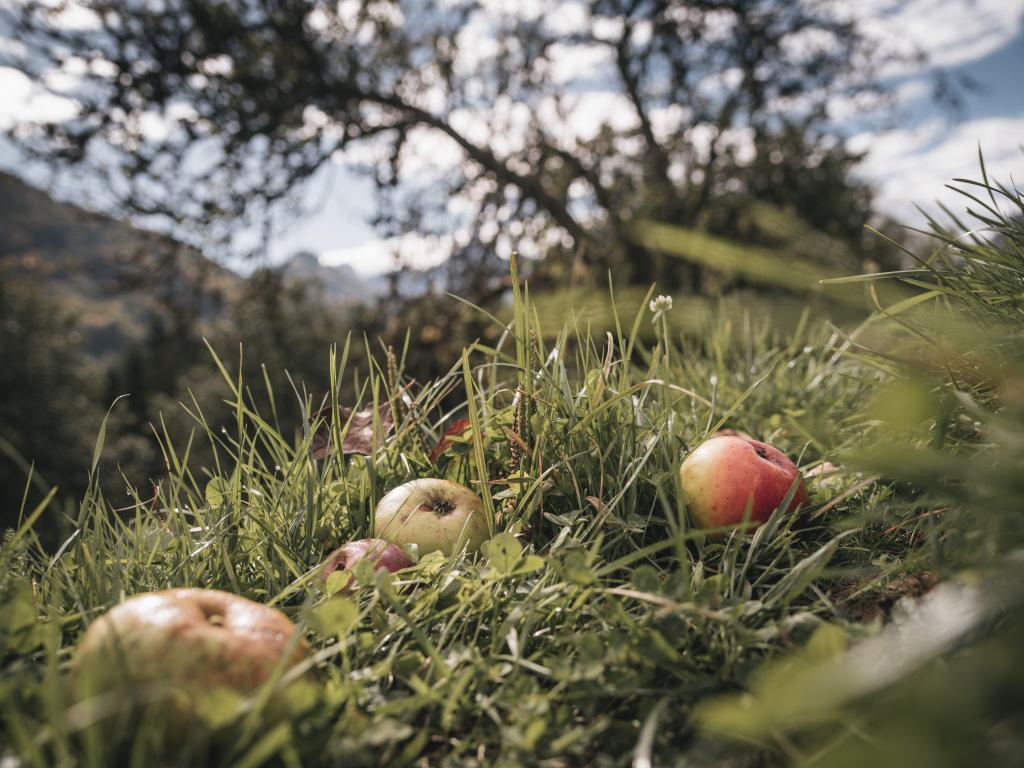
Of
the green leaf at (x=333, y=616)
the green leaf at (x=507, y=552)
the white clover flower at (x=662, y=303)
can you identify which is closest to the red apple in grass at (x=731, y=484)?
the white clover flower at (x=662, y=303)

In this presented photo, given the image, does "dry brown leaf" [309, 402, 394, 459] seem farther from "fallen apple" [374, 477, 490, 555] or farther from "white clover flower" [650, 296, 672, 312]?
"white clover flower" [650, 296, 672, 312]

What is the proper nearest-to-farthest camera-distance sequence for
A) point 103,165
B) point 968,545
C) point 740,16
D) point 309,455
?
point 968,545 → point 309,455 → point 103,165 → point 740,16

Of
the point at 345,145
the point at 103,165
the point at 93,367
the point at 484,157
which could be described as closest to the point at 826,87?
the point at 484,157

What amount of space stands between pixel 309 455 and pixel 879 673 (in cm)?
Result: 131

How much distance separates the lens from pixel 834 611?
104cm

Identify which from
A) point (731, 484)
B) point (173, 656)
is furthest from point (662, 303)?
point (173, 656)

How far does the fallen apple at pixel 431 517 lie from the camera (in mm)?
1412

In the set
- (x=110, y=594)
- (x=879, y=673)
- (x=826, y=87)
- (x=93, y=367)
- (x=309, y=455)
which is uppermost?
(x=826, y=87)

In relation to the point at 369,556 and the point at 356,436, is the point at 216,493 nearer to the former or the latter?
the point at 356,436

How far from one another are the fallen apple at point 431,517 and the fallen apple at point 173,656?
19.5 inches

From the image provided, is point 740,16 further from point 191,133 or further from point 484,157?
point 191,133

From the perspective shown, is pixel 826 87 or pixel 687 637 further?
pixel 826 87

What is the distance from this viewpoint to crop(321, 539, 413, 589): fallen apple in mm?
1274

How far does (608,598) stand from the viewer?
106 centimetres
